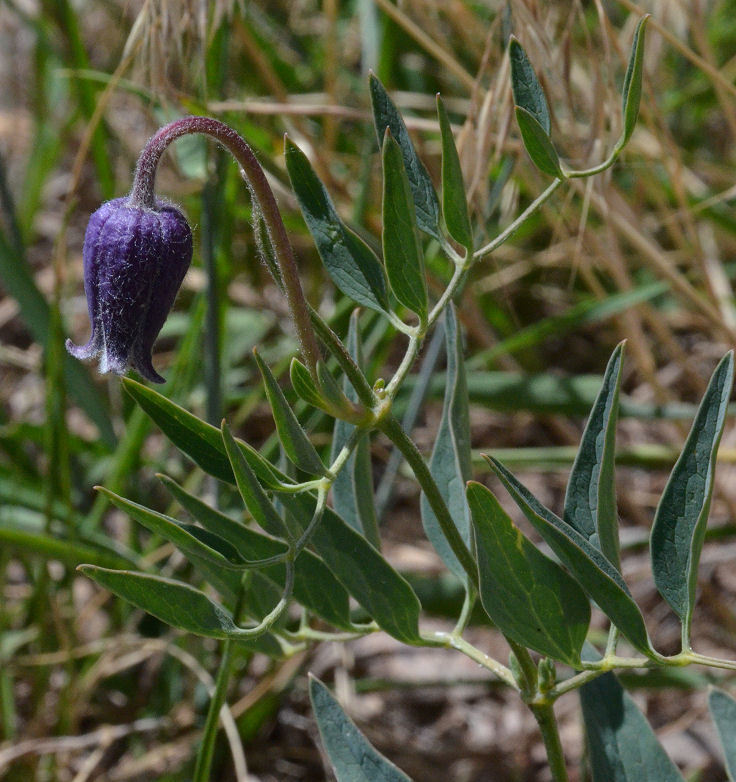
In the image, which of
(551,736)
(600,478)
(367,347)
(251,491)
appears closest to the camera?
(251,491)

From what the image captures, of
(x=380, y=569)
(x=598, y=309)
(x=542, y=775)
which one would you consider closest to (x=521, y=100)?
(x=380, y=569)

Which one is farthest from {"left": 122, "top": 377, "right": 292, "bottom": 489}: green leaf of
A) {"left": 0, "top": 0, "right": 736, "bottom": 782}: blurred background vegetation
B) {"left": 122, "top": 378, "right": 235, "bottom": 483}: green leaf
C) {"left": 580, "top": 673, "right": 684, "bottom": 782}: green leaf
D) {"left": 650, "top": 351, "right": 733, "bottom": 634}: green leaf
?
{"left": 0, "top": 0, "right": 736, "bottom": 782}: blurred background vegetation

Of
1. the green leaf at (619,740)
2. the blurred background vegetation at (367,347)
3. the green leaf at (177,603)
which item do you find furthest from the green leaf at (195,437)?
the blurred background vegetation at (367,347)

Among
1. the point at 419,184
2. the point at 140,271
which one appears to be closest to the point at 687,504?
the point at 419,184

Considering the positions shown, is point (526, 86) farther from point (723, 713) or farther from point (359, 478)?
point (723, 713)

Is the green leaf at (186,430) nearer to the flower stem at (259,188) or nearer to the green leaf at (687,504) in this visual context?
the flower stem at (259,188)

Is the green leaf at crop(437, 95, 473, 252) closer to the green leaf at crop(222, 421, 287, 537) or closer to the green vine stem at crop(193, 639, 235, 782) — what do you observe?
the green leaf at crop(222, 421, 287, 537)
